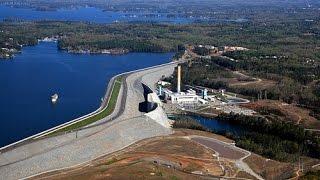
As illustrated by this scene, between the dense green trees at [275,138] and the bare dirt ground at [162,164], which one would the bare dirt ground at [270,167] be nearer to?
the bare dirt ground at [162,164]

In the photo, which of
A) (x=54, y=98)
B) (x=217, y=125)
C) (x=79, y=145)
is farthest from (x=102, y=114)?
(x=79, y=145)

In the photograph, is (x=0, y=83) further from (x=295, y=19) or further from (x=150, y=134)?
(x=295, y=19)

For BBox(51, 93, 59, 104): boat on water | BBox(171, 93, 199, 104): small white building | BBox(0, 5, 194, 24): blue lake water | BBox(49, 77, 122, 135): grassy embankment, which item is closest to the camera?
BBox(49, 77, 122, 135): grassy embankment

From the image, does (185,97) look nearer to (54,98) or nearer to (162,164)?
(54,98)

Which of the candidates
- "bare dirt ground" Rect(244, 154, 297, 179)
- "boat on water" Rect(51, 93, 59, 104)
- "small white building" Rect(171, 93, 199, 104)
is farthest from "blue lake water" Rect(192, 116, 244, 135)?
"boat on water" Rect(51, 93, 59, 104)

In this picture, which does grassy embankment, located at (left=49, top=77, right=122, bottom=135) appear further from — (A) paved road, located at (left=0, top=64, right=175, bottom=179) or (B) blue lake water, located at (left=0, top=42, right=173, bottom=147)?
(B) blue lake water, located at (left=0, top=42, right=173, bottom=147)

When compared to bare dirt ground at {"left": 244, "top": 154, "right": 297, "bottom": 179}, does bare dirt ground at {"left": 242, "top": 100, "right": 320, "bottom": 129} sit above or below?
below
